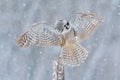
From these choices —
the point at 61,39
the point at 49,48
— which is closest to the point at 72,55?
the point at 61,39

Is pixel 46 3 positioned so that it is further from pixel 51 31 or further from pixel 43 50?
pixel 51 31

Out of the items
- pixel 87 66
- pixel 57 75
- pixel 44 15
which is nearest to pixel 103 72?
pixel 87 66

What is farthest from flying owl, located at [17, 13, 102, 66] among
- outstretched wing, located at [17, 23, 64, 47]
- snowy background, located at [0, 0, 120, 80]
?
snowy background, located at [0, 0, 120, 80]

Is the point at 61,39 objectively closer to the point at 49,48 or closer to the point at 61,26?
the point at 61,26

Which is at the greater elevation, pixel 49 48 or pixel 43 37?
pixel 43 37

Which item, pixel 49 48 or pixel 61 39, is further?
pixel 49 48

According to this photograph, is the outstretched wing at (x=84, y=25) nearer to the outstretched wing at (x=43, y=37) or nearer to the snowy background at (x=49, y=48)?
the outstretched wing at (x=43, y=37)
